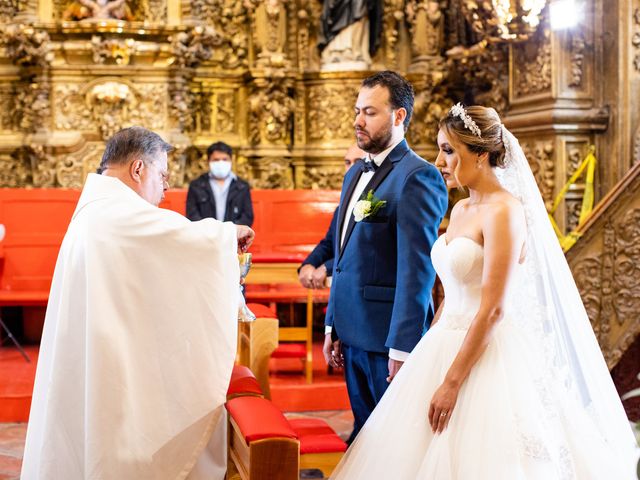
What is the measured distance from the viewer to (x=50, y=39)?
9320 mm

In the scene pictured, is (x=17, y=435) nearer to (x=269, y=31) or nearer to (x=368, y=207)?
(x=368, y=207)

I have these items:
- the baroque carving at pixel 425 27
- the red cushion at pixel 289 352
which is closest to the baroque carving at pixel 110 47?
the baroque carving at pixel 425 27

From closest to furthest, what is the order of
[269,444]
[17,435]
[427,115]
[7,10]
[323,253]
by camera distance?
[269,444], [323,253], [17,435], [7,10], [427,115]

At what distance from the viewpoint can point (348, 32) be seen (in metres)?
9.53

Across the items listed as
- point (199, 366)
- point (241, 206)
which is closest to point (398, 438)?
point (199, 366)

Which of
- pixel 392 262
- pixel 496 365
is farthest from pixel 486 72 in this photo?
pixel 496 365

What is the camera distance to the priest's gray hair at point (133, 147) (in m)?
3.47

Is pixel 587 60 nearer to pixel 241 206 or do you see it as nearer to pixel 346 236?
pixel 241 206

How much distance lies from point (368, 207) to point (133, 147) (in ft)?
2.97

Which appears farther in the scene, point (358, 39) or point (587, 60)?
point (358, 39)

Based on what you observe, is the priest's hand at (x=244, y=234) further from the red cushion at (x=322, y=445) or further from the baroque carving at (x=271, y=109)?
the baroque carving at (x=271, y=109)

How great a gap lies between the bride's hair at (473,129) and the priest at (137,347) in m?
0.85

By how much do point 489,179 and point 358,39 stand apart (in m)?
6.57

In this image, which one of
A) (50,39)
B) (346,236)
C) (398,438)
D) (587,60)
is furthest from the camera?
(50,39)
